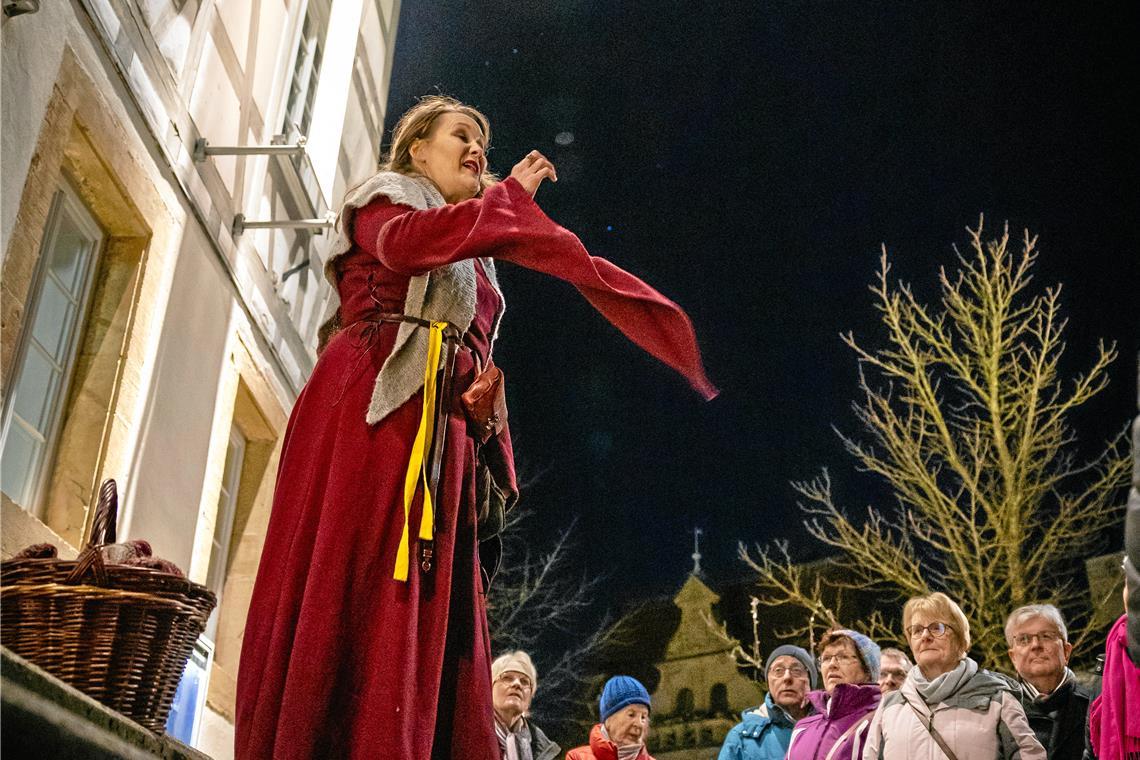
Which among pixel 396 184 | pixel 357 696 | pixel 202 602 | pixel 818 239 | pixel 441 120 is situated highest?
pixel 818 239

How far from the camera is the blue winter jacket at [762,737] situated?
20.4ft

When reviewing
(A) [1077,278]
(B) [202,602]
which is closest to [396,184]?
(B) [202,602]

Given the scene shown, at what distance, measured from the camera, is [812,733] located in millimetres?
5594

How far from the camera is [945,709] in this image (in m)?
4.75

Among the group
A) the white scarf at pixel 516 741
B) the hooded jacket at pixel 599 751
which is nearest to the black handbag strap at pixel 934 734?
the hooded jacket at pixel 599 751

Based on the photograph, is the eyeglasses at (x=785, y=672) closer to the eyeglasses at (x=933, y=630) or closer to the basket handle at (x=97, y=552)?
the eyeglasses at (x=933, y=630)

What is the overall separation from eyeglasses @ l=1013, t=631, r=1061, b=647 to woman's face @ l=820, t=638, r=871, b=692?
0.86 m

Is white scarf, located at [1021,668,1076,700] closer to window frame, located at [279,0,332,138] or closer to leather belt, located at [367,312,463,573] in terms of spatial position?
leather belt, located at [367,312,463,573]

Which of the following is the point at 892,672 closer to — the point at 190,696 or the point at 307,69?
the point at 190,696

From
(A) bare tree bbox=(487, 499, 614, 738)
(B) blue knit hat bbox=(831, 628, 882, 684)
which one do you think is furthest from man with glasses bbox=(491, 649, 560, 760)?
(A) bare tree bbox=(487, 499, 614, 738)

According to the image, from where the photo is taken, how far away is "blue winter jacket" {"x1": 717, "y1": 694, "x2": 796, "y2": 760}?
6.21 m

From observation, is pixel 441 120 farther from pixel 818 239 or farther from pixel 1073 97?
pixel 818 239

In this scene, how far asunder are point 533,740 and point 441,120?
→ 14.4ft

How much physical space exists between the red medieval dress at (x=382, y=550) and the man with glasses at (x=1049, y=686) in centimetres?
308
